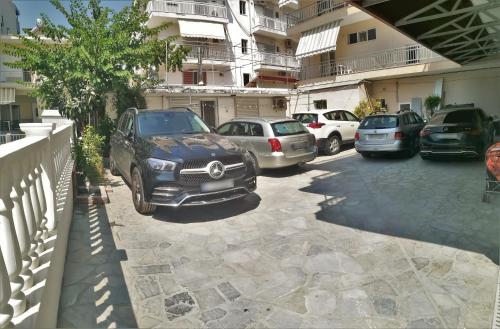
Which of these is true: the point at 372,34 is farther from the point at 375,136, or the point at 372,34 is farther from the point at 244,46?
the point at 375,136

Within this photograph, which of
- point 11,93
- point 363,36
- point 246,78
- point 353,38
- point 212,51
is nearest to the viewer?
point 363,36

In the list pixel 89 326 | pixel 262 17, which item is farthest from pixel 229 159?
pixel 262 17

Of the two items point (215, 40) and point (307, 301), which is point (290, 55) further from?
point (307, 301)

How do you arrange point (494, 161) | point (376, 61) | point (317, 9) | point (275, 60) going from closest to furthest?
point (494, 161), point (376, 61), point (317, 9), point (275, 60)

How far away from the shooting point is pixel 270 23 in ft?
93.6

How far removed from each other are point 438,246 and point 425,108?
1747 centimetres

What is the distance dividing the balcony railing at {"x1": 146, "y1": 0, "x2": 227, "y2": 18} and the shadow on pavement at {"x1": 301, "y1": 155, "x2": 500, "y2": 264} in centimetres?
1950

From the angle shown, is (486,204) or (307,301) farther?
(486,204)

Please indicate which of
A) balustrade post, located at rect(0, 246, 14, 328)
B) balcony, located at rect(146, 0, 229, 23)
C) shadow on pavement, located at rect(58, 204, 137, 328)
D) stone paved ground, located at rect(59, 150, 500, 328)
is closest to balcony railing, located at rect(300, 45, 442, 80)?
balcony, located at rect(146, 0, 229, 23)

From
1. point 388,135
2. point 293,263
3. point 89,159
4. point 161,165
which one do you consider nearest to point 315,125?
point 388,135

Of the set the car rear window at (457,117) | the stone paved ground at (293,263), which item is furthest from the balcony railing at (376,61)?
the stone paved ground at (293,263)

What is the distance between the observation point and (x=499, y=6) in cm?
764

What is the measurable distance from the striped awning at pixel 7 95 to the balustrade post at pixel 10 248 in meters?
28.0

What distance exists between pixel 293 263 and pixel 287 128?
18.3ft
